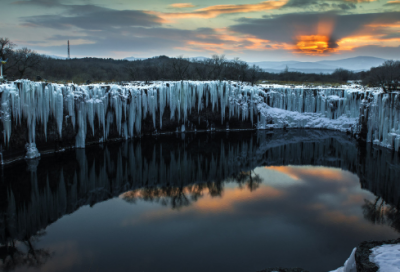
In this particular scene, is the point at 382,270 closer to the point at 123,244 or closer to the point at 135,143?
the point at 123,244

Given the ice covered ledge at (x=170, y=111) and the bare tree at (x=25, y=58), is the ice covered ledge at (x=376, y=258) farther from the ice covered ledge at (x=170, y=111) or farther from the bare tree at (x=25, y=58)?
the bare tree at (x=25, y=58)

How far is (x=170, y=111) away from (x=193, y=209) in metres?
16.6

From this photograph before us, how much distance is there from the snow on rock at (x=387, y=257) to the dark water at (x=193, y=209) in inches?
82.0

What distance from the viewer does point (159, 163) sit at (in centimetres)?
1922

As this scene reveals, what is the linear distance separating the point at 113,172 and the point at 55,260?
863 cm

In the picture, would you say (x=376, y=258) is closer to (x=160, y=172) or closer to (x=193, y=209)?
(x=193, y=209)

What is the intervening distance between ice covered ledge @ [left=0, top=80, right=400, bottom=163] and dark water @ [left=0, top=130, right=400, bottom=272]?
1.95 metres

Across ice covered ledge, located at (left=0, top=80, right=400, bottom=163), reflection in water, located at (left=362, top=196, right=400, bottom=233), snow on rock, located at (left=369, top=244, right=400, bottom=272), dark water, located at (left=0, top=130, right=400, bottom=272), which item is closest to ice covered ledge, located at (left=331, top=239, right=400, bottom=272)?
snow on rock, located at (left=369, top=244, right=400, bottom=272)

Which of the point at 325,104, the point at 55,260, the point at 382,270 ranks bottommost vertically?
the point at 55,260

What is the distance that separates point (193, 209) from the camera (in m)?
12.6

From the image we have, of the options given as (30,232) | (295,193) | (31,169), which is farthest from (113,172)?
(295,193)

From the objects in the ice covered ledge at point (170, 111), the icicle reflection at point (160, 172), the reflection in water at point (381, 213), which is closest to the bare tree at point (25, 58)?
the ice covered ledge at point (170, 111)

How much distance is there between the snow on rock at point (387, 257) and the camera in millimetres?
5914

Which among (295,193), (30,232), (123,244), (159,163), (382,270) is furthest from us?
(159,163)
